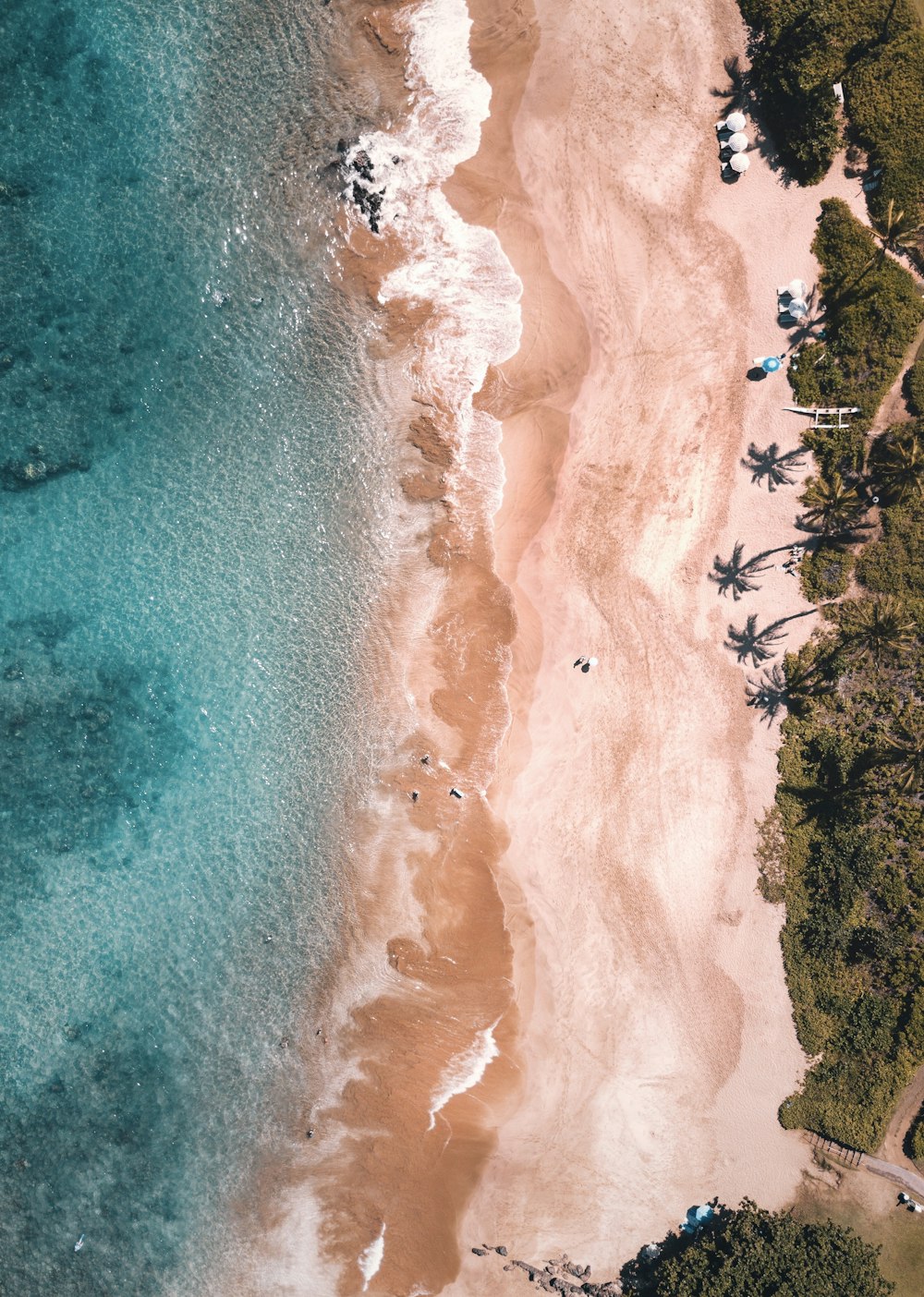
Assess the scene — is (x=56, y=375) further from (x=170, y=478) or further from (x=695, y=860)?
(x=695, y=860)

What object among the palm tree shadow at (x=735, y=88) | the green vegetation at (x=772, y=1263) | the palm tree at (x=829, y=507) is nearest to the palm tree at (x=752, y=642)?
the palm tree at (x=829, y=507)

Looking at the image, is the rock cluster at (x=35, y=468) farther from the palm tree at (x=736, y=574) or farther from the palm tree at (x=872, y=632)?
the palm tree at (x=872, y=632)

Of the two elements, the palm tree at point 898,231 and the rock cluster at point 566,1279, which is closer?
the palm tree at point 898,231

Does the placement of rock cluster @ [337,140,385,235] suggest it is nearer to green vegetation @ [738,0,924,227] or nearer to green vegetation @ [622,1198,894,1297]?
green vegetation @ [738,0,924,227]

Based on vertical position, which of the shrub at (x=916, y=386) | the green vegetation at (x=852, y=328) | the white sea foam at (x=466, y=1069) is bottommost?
the white sea foam at (x=466, y=1069)

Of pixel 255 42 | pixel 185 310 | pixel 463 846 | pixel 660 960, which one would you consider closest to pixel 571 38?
pixel 255 42

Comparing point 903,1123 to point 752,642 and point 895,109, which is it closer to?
point 752,642
